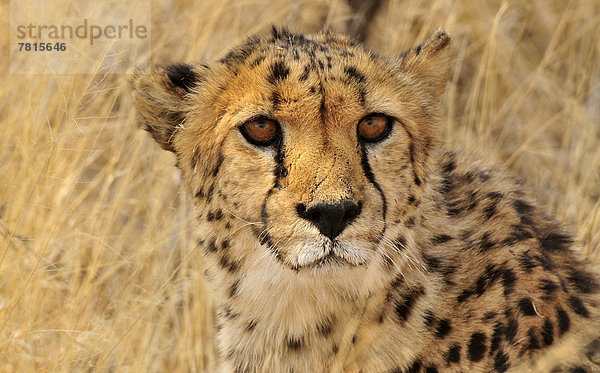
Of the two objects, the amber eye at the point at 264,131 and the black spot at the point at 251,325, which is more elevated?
the amber eye at the point at 264,131

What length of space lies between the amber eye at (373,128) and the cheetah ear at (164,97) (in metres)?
0.62

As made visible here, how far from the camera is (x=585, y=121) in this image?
4.84 metres

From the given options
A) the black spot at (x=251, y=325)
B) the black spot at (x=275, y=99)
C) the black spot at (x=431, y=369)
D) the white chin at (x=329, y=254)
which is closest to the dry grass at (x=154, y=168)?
the black spot at (x=251, y=325)

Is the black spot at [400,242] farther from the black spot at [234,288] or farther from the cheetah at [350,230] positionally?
the black spot at [234,288]

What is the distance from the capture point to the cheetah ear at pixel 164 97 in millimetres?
2842

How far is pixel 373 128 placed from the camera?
8.41ft

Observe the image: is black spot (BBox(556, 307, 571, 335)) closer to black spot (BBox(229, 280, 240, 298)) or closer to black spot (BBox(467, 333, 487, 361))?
black spot (BBox(467, 333, 487, 361))

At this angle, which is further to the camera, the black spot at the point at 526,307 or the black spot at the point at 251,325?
the black spot at the point at 251,325

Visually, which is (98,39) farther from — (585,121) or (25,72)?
(585,121)

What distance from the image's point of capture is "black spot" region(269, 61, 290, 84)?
2.55 m

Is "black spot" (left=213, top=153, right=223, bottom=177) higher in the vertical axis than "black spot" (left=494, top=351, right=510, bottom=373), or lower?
higher

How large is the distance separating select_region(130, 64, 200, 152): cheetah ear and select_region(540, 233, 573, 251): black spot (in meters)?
1.21

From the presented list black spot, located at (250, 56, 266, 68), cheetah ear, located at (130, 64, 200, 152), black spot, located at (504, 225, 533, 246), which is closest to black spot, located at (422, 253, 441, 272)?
black spot, located at (504, 225, 533, 246)

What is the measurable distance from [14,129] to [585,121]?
9.86 feet
